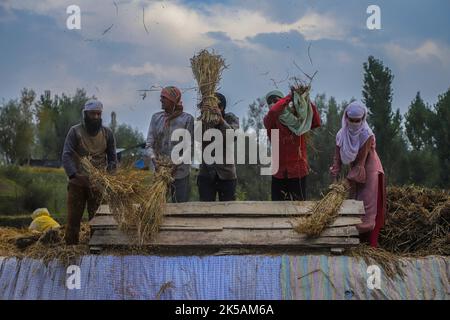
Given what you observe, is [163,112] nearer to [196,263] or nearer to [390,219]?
[196,263]

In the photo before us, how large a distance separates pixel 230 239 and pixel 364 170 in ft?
4.97

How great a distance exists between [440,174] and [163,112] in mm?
11706

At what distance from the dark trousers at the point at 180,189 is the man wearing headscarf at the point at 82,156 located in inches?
24.3

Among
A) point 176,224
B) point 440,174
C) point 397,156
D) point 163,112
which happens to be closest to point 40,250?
point 176,224

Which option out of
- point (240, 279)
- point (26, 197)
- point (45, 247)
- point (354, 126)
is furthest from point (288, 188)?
point (26, 197)

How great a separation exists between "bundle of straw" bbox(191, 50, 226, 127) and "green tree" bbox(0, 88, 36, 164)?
16.9m

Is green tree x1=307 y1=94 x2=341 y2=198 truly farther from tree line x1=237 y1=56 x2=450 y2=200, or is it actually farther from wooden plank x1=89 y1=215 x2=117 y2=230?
wooden plank x1=89 y1=215 x2=117 y2=230

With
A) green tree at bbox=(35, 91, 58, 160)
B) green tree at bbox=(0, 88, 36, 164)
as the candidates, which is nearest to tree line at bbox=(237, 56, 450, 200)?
green tree at bbox=(0, 88, 36, 164)

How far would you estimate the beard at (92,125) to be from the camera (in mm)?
6129

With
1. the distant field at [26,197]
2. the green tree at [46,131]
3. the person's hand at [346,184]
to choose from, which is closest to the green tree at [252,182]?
the distant field at [26,197]

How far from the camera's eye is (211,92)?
6.12 meters

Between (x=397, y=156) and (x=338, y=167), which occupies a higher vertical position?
(x=397, y=156)

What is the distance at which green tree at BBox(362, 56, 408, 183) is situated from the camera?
51.0 ft
